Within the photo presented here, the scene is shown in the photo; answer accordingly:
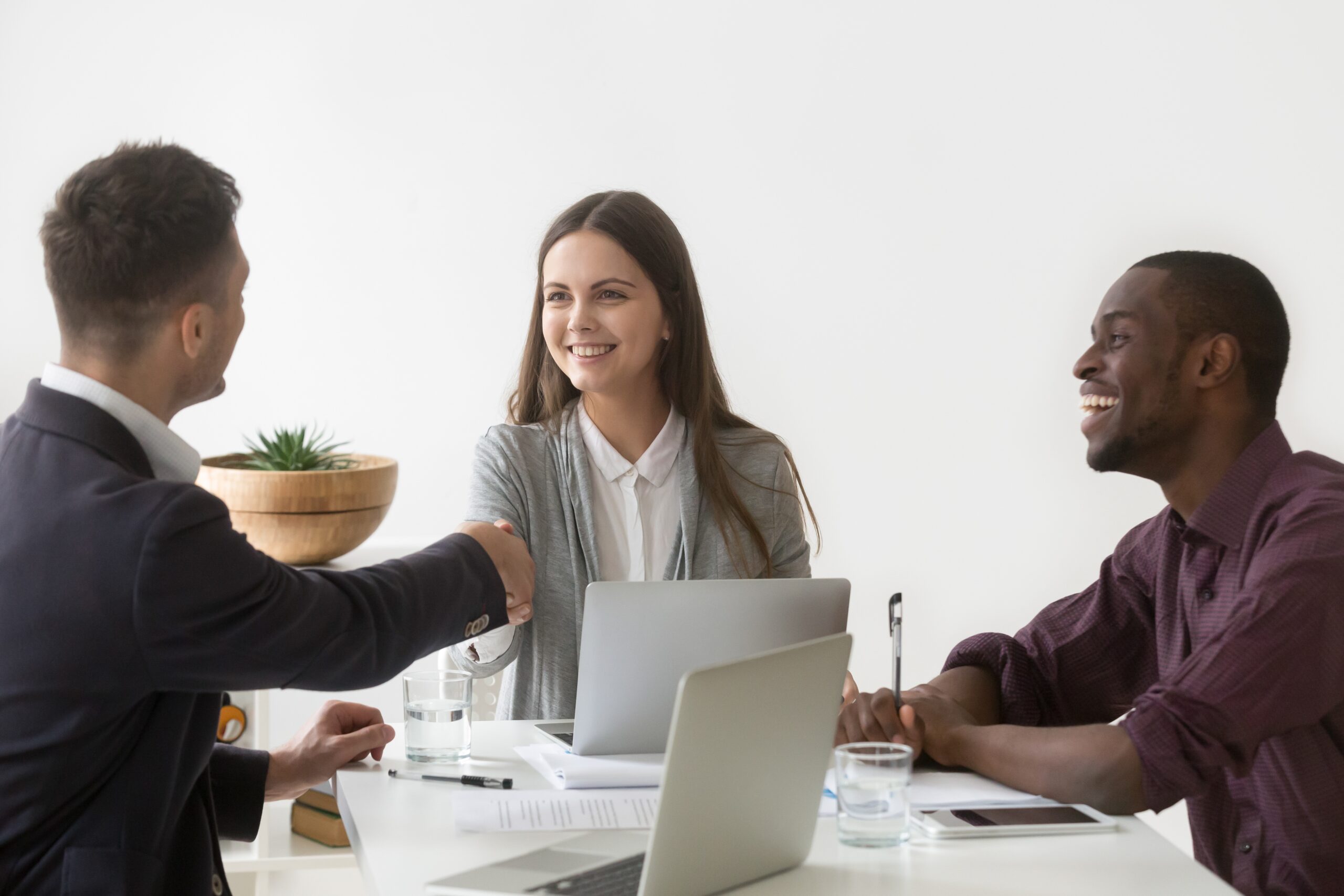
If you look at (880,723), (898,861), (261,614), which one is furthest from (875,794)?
(261,614)

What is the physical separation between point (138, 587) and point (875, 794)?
80cm

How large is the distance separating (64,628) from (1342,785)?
1.47 meters

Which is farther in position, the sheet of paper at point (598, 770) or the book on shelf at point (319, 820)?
the book on shelf at point (319, 820)

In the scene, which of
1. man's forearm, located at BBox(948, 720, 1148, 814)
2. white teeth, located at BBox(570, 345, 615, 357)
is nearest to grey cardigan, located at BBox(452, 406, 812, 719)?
white teeth, located at BBox(570, 345, 615, 357)

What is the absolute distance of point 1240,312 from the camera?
1786 mm

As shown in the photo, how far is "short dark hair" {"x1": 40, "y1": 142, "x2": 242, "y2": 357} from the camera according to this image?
137cm

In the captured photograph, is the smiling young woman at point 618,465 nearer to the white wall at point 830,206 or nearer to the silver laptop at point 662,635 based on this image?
the silver laptop at point 662,635

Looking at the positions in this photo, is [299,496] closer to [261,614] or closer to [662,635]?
[662,635]

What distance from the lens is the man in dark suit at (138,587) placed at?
4.09 feet

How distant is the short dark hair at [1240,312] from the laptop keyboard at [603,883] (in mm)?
1047

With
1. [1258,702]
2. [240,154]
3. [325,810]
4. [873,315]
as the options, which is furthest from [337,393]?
[1258,702]

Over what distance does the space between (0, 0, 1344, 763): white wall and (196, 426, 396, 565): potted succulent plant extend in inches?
26.6

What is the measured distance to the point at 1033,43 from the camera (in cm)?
372

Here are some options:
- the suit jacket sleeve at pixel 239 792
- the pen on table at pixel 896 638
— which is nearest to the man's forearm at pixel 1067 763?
the pen on table at pixel 896 638
